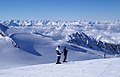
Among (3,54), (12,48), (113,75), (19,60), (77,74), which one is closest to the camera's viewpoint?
(113,75)

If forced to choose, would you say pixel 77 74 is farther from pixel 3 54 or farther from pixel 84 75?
pixel 3 54

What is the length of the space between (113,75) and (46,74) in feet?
12.7

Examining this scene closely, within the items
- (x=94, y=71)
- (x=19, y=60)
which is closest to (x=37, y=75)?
(x=94, y=71)

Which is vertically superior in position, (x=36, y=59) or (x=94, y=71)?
(x=94, y=71)

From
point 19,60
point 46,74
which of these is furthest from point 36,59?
point 46,74

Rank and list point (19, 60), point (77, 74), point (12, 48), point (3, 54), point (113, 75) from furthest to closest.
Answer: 1. point (12, 48)
2. point (3, 54)
3. point (19, 60)
4. point (77, 74)
5. point (113, 75)

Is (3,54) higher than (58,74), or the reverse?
(58,74)

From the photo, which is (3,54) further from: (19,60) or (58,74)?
(58,74)

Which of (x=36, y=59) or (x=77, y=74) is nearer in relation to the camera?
(x=77, y=74)

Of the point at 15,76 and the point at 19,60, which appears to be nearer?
the point at 15,76

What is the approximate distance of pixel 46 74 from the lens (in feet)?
50.5

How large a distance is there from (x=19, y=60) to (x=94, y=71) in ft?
115

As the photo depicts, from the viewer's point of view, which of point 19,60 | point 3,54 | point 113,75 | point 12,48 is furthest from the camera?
point 12,48

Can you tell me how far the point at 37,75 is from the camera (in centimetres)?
1518
